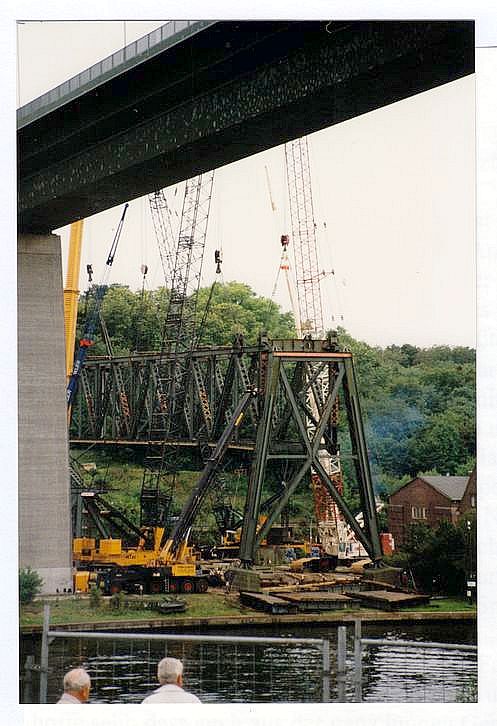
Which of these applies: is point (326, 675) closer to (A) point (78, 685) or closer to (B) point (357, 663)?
(B) point (357, 663)

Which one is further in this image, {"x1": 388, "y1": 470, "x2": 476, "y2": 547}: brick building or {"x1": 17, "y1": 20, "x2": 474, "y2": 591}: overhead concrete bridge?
{"x1": 388, "y1": 470, "x2": 476, "y2": 547}: brick building

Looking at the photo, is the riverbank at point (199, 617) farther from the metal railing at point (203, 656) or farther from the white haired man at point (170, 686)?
the white haired man at point (170, 686)

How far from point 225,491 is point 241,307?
5.17 ft

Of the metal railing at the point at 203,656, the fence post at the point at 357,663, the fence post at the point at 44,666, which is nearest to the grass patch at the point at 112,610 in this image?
the metal railing at the point at 203,656

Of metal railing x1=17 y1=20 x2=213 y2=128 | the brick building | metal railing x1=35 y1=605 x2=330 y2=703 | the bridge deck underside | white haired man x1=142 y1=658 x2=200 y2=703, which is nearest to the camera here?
white haired man x1=142 y1=658 x2=200 y2=703

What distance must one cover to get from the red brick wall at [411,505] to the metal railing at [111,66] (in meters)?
3.97

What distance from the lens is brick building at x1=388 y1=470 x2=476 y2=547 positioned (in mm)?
9633

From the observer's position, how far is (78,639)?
9.91 m

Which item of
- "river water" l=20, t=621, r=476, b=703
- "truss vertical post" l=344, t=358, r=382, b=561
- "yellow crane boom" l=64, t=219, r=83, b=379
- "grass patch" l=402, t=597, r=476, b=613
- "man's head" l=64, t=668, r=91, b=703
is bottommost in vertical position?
"river water" l=20, t=621, r=476, b=703

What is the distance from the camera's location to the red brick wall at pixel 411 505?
9.87 meters

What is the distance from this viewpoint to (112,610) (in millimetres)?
10398

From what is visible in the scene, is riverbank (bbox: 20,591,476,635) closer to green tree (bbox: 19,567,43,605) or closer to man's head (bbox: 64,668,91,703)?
green tree (bbox: 19,567,43,605)

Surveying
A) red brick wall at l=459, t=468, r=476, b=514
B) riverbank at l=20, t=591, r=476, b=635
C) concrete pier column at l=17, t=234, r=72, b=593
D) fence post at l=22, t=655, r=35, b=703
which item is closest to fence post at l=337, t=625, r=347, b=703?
riverbank at l=20, t=591, r=476, b=635
